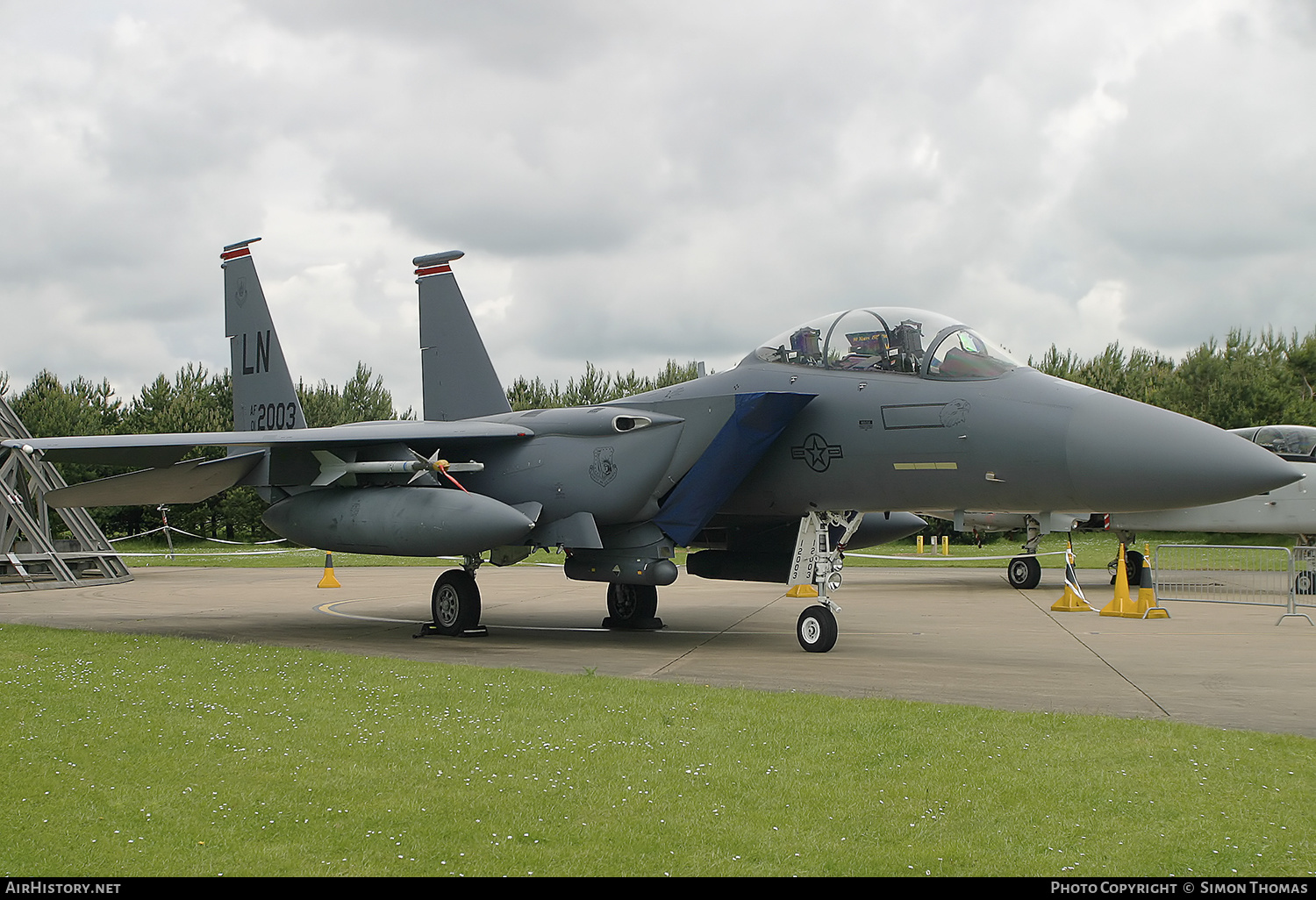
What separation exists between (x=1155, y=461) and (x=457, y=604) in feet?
24.3

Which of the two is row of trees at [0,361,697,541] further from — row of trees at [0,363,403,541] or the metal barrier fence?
the metal barrier fence

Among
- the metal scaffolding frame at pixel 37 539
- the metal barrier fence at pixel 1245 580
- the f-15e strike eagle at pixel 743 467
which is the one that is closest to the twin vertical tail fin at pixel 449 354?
the f-15e strike eagle at pixel 743 467

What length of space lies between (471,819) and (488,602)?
12.3 metres

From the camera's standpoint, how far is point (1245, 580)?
19.2 meters

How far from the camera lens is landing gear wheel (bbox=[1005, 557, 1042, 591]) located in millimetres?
18828

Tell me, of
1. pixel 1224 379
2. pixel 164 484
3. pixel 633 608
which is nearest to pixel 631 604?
pixel 633 608

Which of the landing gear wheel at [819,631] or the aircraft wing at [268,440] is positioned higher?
A: the aircraft wing at [268,440]

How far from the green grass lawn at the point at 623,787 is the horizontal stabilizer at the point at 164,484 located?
4951 mm

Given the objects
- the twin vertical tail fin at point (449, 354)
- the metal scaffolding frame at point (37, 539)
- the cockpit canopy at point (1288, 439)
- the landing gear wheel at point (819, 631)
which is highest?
the twin vertical tail fin at point (449, 354)

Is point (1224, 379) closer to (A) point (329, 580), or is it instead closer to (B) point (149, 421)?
(A) point (329, 580)

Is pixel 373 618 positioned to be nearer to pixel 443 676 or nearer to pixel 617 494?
pixel 617 494

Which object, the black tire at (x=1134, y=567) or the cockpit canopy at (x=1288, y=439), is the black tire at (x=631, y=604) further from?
the cockpit canopy at (x=1288, y=439)

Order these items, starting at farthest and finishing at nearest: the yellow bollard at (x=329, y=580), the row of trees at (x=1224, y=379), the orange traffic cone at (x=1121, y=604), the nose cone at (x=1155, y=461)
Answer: the row of trees at (x=1224, y=379), the yellow bollard at (x=329, y=580), the orange traffic cone at (x=1121, y=604), the nose cone at (x=1155, y=461)

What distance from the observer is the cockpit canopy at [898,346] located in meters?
9.02
